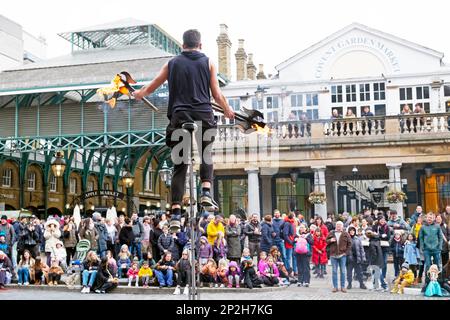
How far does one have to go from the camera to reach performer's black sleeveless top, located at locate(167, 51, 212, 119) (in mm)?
5344

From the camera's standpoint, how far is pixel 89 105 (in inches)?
1087

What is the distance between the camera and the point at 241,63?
38156 millimetres

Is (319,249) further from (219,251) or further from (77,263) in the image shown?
(77,263)

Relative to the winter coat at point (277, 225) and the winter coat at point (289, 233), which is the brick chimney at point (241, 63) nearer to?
the winter coat at point (277, 225)

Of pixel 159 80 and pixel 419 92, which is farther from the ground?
pixel 419 92

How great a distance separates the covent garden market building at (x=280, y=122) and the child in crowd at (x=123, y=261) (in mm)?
5431

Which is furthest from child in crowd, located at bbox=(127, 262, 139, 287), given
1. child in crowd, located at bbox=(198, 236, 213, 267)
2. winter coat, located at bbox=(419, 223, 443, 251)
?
winter coat, located at bbox=(419, 223, 443, 251)

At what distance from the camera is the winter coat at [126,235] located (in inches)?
682

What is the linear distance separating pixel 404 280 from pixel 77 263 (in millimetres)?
8580

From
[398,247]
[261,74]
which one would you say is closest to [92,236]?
[398,247]

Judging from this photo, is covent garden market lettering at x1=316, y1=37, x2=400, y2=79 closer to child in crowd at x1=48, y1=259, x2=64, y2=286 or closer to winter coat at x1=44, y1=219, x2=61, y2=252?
winter coat at x1=44, y1=219, x2=61, y2=252
